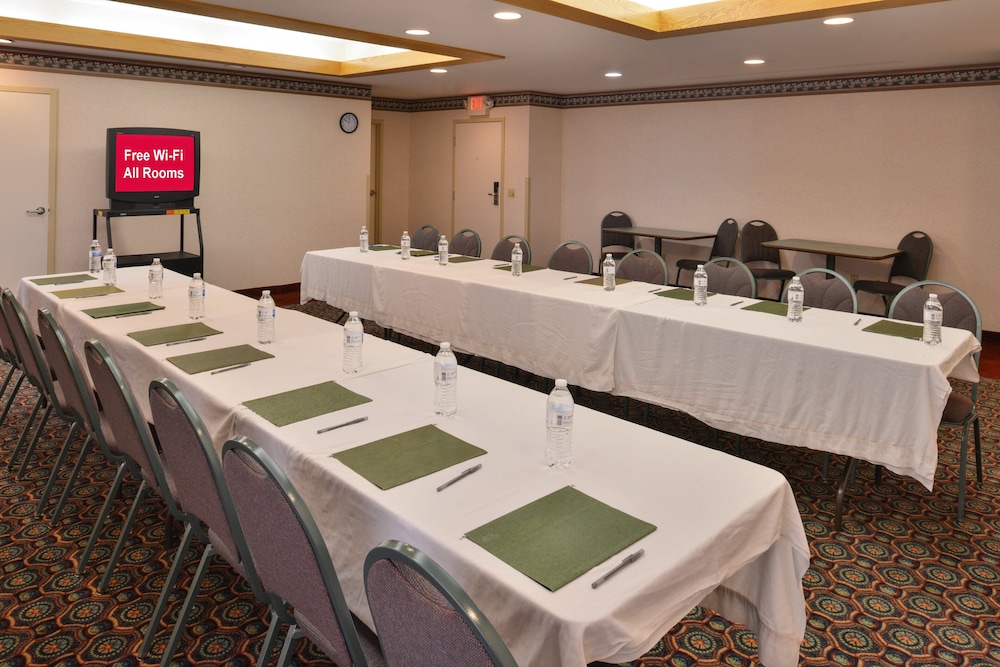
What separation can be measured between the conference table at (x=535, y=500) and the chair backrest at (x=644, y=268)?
260 centimetres

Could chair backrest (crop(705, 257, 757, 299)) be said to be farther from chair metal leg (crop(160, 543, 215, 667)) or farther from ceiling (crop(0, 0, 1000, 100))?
chair metal leg (crop(160, 543, 215, 667))

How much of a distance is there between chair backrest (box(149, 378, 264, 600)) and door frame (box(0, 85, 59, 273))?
19.4ft

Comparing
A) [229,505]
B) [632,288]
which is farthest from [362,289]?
[229,505]

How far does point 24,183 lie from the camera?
22.0ft

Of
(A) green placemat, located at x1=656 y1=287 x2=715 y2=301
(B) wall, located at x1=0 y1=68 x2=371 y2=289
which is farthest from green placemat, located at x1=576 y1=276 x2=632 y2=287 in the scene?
(B) wall, located at x1=0 y1=68 x2=371 y2=289

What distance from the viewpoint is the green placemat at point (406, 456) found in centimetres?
190

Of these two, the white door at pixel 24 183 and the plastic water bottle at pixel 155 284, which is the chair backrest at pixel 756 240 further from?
the white door at pixel 24 183

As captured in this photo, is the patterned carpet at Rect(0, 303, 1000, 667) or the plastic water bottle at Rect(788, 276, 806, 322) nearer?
the patterned carpet at Rect(0, 303, 1000, 667)

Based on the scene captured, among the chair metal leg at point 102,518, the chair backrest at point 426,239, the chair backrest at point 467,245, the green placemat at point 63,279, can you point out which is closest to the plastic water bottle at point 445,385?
the chair metal leg at point 102,518

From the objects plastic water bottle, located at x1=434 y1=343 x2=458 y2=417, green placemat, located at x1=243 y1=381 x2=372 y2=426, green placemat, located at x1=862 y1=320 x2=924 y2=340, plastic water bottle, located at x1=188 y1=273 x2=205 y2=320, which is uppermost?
plastic water bottle, located at x1=188 y1=273 x2=205 y2=320

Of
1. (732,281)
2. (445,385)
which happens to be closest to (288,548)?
(445,385)

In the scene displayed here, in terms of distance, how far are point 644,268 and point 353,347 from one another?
2.85 meters

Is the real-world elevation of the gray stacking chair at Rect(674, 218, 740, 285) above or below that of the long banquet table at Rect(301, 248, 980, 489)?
above

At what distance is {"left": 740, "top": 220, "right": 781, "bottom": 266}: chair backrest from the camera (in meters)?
7.79
